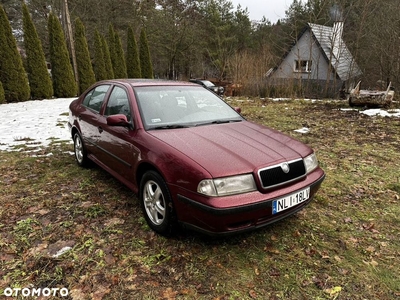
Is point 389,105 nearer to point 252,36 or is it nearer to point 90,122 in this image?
point 90,122

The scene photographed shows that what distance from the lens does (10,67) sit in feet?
40.0

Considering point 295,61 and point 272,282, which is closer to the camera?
point 272,282

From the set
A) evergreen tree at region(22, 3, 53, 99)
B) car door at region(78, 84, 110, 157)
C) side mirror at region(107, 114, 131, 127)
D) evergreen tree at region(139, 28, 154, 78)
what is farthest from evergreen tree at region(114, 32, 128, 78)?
side mirror at region(107, 114, 131, 127)

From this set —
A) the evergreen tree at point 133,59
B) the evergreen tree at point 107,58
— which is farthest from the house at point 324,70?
the evergreen tree at point 107,58

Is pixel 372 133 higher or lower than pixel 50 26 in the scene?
lower

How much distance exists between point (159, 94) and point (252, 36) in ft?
122

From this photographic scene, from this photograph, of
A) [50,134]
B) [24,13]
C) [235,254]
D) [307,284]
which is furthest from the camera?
[24,13]

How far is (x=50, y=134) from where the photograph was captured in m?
6.75

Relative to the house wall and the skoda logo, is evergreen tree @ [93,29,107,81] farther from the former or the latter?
the skoda logo

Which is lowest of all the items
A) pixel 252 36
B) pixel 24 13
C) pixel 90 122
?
pixel 90 122

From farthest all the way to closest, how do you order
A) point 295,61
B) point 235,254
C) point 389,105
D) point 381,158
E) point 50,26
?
point 295,61 < point 50,26 < point 389,105 < point 381,158 < point 235,254

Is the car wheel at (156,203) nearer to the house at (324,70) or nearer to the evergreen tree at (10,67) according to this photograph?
the evergreen tree at (10,67)

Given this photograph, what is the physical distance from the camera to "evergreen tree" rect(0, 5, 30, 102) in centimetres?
1204

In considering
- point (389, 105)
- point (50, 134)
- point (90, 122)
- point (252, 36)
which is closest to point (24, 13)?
point (50, 134)
